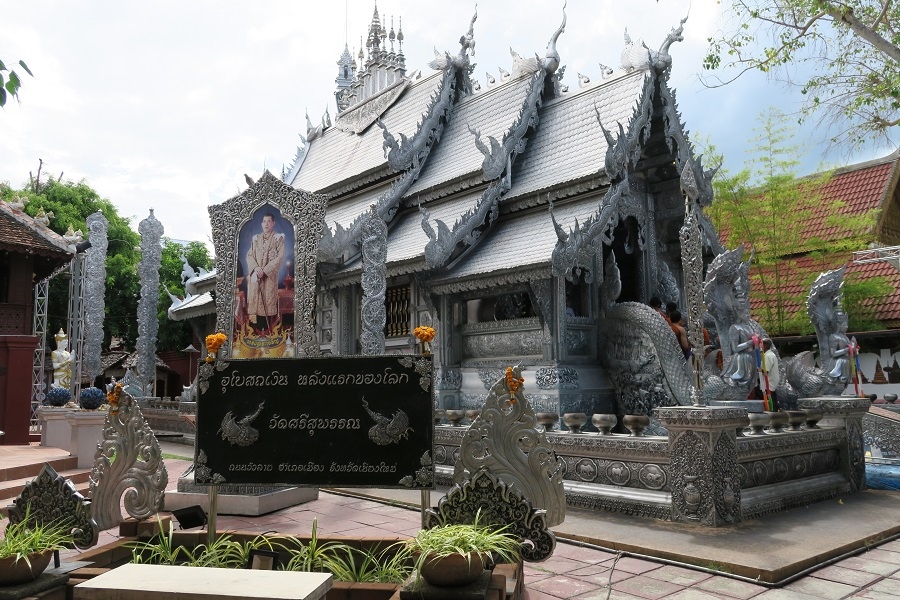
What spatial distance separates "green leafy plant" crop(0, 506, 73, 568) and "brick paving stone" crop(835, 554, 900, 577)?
5078mm

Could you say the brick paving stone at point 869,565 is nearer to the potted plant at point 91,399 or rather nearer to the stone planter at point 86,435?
the stone planter at point 86,435

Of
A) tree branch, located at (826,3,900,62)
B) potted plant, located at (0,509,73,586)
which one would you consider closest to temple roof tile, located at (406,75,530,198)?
tree branch, located at (826,3,900,62)

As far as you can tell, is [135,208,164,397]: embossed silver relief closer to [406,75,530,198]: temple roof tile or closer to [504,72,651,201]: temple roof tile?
[406,75,530,198]: temple roof tile

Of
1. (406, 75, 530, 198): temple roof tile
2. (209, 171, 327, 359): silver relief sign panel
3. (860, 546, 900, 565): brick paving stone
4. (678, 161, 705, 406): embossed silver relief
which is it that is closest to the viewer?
(860, 546, 900, 565): brick paving stone

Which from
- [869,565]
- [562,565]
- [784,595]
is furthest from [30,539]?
[869,565]

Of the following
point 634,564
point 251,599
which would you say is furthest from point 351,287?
point 251,599

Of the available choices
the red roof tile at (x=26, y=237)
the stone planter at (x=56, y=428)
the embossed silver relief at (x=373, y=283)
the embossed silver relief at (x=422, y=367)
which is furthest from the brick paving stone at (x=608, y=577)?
the red roof tile at (x=26, y=237)

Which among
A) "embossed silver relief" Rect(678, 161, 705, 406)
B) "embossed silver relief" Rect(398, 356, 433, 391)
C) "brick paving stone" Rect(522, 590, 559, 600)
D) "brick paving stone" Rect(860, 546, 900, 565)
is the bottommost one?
"brick paving stone" Rect(860, 546, 900, 565)

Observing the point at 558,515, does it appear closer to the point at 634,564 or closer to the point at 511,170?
the point at 634,564

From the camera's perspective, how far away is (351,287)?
14070 mm

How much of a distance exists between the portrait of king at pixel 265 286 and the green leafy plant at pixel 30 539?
516 cm

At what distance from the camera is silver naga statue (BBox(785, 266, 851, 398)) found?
30.3ft

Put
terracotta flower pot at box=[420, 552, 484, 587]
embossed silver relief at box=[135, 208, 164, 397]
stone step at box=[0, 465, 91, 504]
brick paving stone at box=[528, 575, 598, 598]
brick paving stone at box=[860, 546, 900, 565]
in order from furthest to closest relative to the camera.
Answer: embossed silver relief at box=[135, 208, 164, 397] → stone step at box=[0, 465, 91, 504] → brick paving stone at box=[860, 546, 900, 565] → brick paving stone at box=[528, 575, 598, 598] → terracotta flower pot at box=[420, 552, 484, 587]

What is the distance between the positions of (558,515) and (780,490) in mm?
3833
